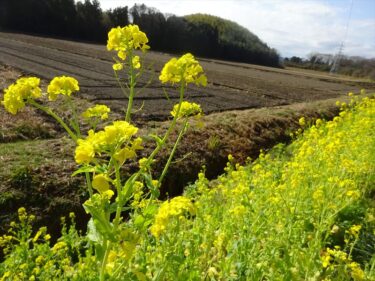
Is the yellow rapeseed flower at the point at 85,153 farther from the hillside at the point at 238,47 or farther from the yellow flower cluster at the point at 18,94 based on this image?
the hillside at the point at 238,47

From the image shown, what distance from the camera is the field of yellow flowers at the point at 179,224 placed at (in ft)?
5.71

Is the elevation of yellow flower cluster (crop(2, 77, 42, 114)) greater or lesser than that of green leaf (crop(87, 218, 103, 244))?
greater

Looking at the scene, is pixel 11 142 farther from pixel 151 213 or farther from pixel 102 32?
pixel 102 32

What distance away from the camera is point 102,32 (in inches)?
2024

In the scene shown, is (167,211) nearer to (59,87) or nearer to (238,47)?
(59,87)

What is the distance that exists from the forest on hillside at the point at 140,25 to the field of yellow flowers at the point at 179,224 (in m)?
45.5

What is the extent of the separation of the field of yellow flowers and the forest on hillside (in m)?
45.5

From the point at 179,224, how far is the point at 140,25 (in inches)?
2160

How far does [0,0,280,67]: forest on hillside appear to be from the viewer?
4606 cm

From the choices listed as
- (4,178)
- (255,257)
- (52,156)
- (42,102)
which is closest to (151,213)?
(255,257)

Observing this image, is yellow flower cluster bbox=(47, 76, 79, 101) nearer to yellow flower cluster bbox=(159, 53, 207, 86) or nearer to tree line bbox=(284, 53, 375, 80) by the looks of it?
yellow flower cluster bbox=(159, 53, 207, 86)

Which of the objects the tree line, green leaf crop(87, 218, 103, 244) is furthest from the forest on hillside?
green leaf crop(87, 218, 103, 244)

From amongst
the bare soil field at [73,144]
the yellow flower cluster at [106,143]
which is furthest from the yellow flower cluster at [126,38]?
the yellow flower cluster at [106,143]

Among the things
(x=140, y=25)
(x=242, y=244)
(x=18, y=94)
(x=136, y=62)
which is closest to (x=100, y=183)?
(x=18, y=94)
